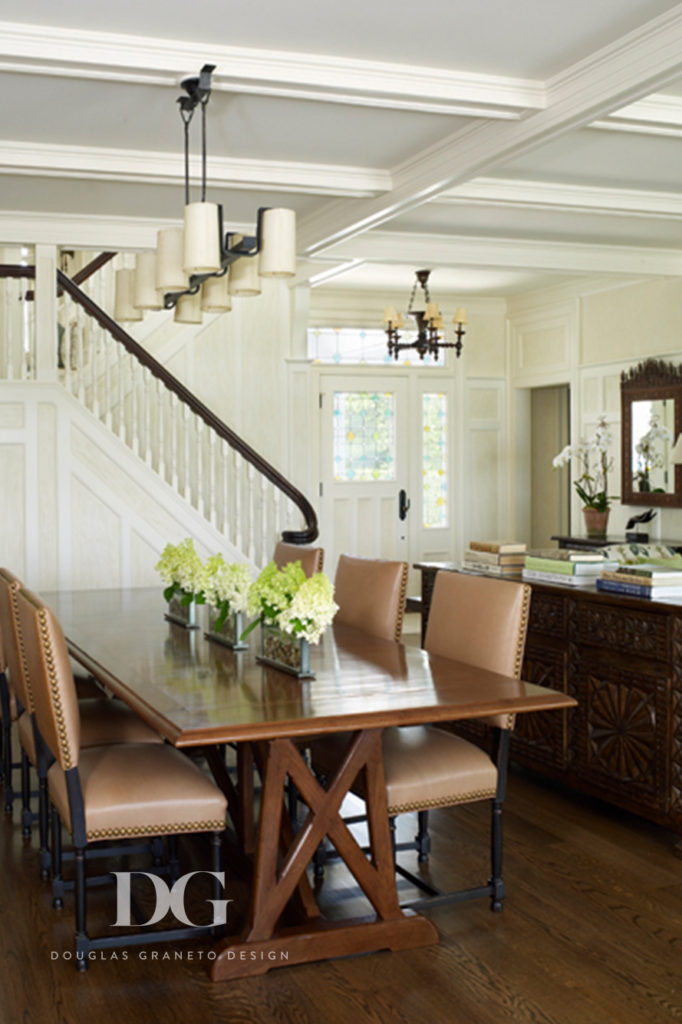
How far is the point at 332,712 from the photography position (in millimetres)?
2807

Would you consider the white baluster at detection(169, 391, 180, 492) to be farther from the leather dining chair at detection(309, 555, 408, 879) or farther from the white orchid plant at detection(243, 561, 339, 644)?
the white orchid plant at detection(243, 561, 339, 644)

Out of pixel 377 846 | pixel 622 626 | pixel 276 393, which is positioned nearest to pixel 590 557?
pixel 622 626

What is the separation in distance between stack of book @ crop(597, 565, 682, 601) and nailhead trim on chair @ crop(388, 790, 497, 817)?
1107mm

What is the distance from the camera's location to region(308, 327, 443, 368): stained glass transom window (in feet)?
32.0

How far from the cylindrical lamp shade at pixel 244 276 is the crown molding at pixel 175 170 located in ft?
4.38

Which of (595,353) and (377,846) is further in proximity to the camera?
(595,353)

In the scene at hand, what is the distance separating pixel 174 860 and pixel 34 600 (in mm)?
1080

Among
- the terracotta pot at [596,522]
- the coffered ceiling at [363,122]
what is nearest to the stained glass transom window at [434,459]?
the terracotta pot at [596,522]

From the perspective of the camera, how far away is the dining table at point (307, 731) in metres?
2.80

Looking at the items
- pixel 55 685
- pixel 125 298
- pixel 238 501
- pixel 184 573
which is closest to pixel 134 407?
pixel 238 501

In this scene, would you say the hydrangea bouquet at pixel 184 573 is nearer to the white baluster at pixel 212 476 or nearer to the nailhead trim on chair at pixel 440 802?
the nailhead trim on chair at pixel 440 802

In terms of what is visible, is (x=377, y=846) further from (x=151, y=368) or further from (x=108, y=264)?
(x=108, y=264)

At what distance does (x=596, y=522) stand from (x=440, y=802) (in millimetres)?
5250

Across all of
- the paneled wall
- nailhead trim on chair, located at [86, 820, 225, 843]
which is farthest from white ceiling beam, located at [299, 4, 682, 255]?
nailhead trim on chair, located at [86, 820, 225, 843]
